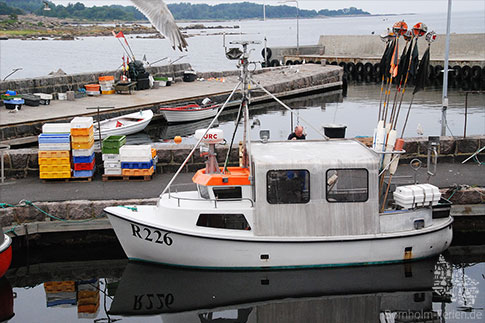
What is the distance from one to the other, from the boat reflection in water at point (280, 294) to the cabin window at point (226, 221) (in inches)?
33.4

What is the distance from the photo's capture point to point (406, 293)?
33.5 ft

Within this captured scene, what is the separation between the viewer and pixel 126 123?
2378 centimetres

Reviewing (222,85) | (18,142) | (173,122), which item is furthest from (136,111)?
(222,85)

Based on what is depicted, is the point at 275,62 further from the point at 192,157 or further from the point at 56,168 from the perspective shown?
the point at 56,168

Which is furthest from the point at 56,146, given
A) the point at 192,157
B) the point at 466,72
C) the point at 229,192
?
the point at 466,72

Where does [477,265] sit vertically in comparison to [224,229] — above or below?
below

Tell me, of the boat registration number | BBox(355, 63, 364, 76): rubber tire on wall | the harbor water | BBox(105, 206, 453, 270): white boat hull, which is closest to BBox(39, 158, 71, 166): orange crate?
the harbor water

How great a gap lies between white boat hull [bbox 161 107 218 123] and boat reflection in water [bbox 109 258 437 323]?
53.8ft

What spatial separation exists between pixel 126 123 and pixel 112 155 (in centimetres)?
1099

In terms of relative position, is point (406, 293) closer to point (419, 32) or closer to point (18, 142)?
point (419, 32)

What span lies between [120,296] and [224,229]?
6.90ft

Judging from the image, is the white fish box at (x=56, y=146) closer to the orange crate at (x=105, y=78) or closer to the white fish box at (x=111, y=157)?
the white fish box at (x=111, y=157)

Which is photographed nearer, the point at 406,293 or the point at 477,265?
the point at 406,293

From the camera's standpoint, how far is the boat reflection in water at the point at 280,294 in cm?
977
